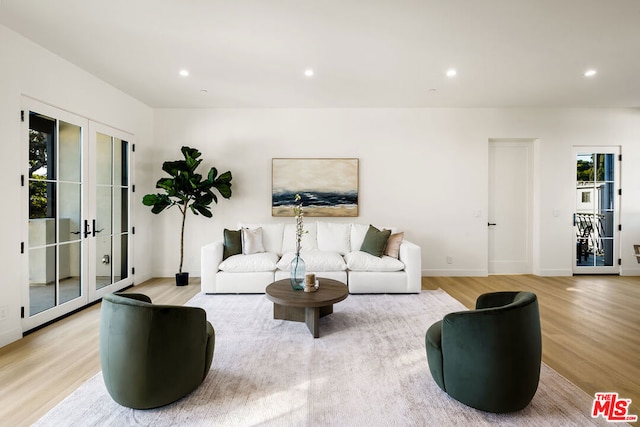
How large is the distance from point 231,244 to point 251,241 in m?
0.29

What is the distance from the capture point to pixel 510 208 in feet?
18.1

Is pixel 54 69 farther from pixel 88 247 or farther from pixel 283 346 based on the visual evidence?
pixel 283 346

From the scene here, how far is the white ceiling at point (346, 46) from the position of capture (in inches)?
101

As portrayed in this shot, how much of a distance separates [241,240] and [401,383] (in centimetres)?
318

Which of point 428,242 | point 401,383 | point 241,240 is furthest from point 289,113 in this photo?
point 401,383

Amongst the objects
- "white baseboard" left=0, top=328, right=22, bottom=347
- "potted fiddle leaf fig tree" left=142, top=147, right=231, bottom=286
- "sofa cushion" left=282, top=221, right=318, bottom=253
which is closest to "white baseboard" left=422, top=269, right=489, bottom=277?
"sofa cushion" left=282, top=221, right=318, bottom=253

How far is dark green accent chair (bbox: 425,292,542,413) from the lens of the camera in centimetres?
174

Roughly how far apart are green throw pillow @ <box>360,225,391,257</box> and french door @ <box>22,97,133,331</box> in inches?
141

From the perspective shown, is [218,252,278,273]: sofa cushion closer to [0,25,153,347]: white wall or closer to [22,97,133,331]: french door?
[22,97,133,331]: french door

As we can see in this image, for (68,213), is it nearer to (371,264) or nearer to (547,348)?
(371,264)

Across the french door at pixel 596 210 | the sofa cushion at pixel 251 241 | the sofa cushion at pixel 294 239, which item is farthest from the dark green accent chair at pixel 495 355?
the french door at pixel 596 210

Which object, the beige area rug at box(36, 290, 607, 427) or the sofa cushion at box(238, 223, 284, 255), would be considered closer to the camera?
the beige area rug at box(36, 290, 607, 427)

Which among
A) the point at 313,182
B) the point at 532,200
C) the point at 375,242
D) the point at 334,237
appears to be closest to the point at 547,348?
the point at 375,242

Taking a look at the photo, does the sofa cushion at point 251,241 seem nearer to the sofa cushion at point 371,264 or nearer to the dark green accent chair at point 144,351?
the sofa cushion at point 371,264
